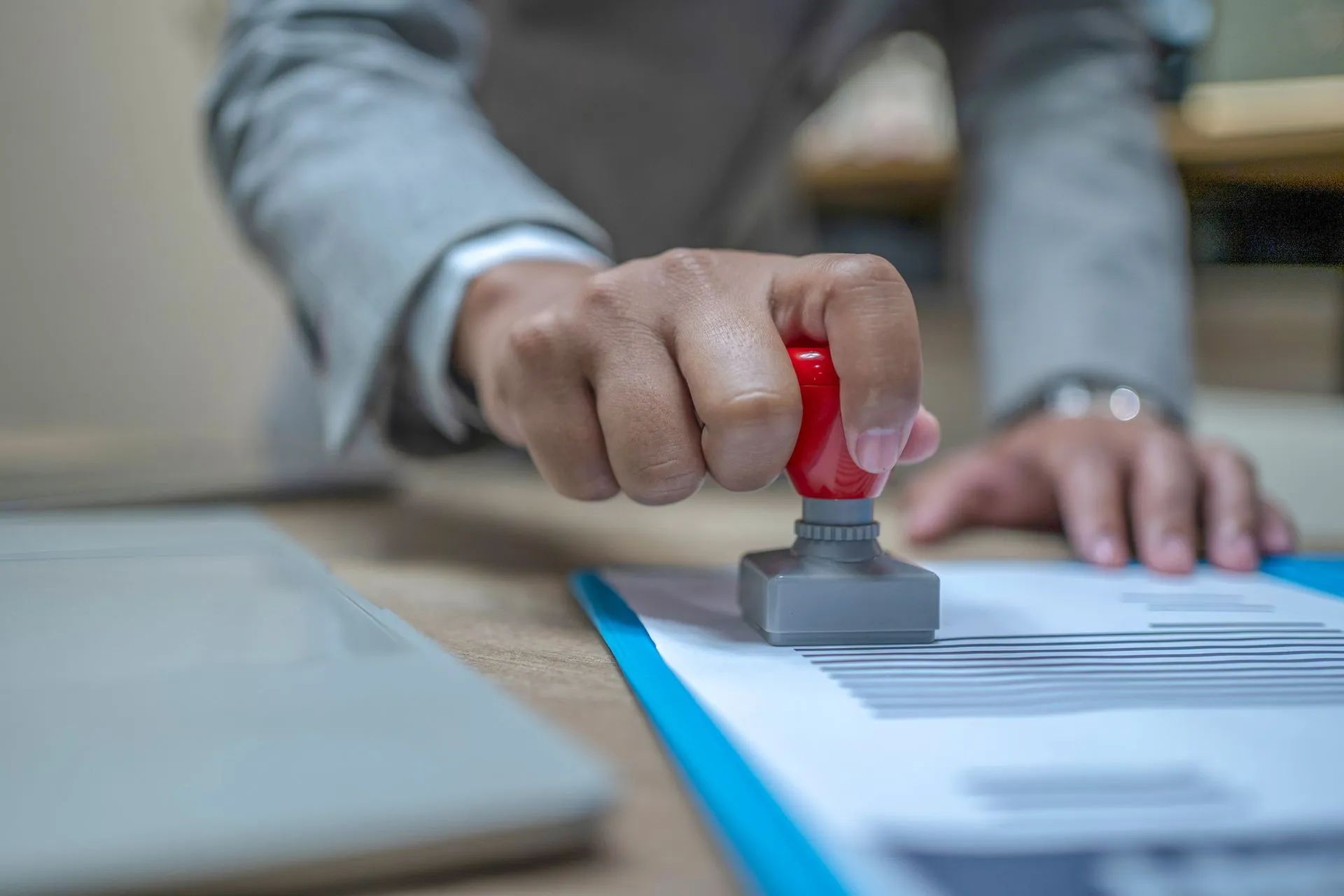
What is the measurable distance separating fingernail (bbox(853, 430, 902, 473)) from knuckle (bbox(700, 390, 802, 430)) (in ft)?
0.07

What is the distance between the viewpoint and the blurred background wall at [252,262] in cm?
100

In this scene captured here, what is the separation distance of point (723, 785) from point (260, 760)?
0.09 m


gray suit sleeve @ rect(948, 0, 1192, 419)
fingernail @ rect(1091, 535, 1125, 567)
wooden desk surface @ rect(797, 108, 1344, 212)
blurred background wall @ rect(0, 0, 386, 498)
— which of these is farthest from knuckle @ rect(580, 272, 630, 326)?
blurred background wall @ rect(0, 0, 386, 498)

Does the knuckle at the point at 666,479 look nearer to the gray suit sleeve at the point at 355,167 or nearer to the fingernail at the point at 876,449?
the fingernail at the point at 876,449

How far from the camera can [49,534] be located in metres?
0.50

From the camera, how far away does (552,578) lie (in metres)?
0.48

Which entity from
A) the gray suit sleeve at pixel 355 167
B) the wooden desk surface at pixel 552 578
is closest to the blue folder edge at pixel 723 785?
the wooden desk surface at pixel 552 578

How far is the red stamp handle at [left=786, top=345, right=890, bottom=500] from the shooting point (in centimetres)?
34

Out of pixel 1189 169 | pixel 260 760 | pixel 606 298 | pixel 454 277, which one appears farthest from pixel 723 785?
pixel 1189 169

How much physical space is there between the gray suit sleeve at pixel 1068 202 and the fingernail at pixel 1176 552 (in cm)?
20

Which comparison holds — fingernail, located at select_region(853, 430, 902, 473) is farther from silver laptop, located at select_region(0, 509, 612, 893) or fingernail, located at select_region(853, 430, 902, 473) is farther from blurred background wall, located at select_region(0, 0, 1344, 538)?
blurred background wall, located at select_region(0, 0, 1344, 538)

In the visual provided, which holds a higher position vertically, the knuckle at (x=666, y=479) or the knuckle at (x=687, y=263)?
the knuckle at (x=687, y=263)

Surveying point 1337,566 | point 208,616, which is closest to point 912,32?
point 1337,566

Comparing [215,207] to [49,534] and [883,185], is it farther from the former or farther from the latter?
[49,534]
